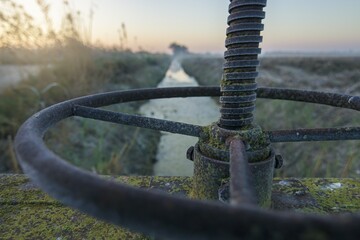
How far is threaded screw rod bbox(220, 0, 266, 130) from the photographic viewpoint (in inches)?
34.1

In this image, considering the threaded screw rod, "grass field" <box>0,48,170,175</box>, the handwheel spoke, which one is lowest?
"grass field" <box>0,48,170,175</box>

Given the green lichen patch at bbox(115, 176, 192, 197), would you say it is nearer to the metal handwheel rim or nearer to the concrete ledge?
the concrete ledge

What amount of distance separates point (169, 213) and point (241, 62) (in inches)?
26.2

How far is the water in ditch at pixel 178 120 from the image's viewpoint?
520 centimetres

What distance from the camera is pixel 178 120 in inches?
283

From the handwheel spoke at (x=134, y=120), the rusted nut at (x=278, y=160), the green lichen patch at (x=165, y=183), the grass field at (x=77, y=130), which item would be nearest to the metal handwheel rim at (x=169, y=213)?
the handwheel spoke at (x=134, y=120)

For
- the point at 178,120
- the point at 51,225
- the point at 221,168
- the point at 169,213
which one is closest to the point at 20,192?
the point at 51,225

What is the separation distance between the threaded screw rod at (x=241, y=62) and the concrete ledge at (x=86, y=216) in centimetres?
45

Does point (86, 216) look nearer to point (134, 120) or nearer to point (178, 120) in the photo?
point (134, 120)

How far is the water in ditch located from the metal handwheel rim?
4410 mm

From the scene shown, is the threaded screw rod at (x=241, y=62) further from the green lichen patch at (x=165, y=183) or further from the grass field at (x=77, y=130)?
the grass field at (x=77, y=130)

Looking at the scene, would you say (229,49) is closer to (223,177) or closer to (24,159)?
(223,177)

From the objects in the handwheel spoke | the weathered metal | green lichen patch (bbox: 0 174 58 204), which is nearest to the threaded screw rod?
the weathered metal

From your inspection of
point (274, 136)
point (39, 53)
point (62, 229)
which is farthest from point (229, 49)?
point (39, 53)
